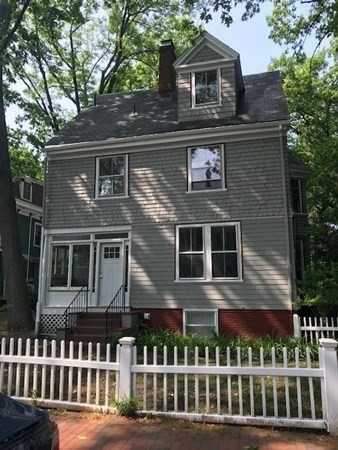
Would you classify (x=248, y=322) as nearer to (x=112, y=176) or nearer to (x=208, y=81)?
(x=112, y=176)

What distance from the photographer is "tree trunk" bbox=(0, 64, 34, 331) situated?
47.8 feet

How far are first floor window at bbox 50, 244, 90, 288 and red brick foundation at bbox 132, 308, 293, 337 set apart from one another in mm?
3263

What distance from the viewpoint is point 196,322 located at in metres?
12.8

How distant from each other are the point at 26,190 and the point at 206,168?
1649 centimetres

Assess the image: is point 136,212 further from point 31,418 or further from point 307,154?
point 307,154

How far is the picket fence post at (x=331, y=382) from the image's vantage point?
197 inches

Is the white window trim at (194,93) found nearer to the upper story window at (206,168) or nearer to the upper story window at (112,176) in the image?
the upper story window at (206,168)

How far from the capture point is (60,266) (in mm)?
14477

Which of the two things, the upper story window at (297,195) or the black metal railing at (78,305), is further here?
the upper story window at (297,195)

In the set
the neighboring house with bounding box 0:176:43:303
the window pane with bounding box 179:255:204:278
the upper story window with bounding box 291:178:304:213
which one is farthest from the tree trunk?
the upper story window with bounding box 291:178:304:213

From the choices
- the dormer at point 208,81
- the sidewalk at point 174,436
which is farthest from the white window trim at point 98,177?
the sidewalk at point 174,436

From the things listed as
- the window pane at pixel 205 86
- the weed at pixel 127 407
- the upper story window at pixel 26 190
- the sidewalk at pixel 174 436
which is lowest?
the sidewalk at pixel 174 436

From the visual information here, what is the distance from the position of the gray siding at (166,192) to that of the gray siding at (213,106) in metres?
1.38

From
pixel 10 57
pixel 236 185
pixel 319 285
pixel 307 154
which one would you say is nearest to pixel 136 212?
pixel 236 185
